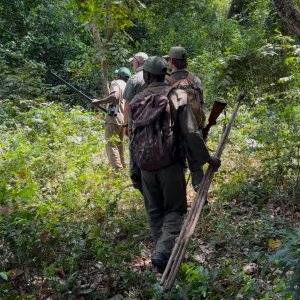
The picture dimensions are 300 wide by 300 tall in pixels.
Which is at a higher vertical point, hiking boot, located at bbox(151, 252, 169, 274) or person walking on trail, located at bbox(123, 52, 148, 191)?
person walking on trail, located at bbox(123, 52, 148, 191)

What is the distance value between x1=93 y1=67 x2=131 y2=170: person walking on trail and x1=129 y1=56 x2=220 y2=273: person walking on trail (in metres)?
3.20

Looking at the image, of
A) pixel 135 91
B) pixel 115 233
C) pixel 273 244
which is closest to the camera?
pixel 273 244

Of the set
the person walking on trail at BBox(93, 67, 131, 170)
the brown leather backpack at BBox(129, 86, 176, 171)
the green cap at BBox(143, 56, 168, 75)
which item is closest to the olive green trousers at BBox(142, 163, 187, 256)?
the brown leather backpack at BBox(129, 86, 176, 171)

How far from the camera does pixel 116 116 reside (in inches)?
310

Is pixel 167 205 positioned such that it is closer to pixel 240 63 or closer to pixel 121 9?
pixel 121 9

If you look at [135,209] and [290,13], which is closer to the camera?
[290,13]

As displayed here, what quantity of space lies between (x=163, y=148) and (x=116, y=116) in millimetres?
3770

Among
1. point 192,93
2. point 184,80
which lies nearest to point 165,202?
point 192,93

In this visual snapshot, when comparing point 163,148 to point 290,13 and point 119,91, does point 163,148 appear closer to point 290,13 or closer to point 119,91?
point 290,13

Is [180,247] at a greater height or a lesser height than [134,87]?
lesser

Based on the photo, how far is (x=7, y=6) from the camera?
15578 millimetres

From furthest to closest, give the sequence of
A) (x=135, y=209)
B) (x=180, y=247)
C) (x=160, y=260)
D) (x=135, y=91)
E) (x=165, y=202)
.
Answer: (x=135, y=209), (x=135, y=91), (x=165, y=202), (x=160, y=260), (x=180, y=247)

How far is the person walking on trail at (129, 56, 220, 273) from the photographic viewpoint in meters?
4.17

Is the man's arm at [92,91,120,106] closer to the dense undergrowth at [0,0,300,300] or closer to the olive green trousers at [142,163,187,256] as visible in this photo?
the dense undergrowth at [0,0,300,300]
